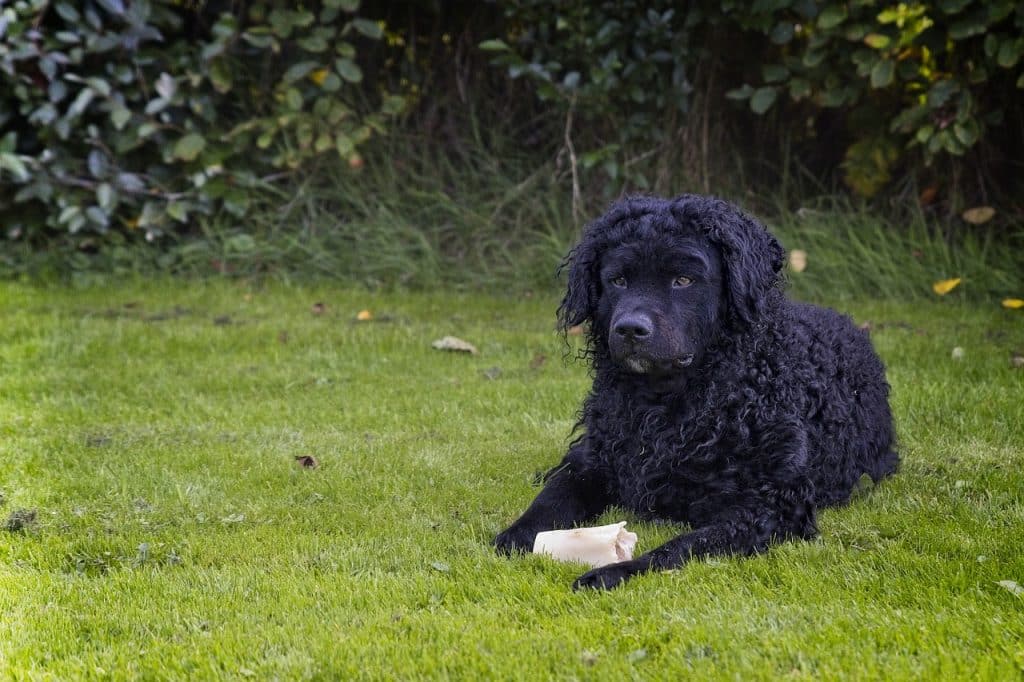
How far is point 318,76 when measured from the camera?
373 inches

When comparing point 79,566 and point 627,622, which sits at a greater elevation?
point 627,622

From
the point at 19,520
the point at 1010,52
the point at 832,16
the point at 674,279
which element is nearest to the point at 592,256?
the point at 674,279

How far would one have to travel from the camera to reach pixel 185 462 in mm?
5191

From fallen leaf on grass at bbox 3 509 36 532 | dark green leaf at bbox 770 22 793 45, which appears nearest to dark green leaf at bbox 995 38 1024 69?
dark green leaf at bbox 770 22 793 45

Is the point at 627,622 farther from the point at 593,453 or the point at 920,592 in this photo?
the point at 593,453

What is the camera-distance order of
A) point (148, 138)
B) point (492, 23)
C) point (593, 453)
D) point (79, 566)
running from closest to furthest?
A: point (79, 566), point (593, 453), point (148, 138), point (492, 23)

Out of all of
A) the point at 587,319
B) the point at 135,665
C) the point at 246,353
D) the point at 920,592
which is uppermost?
the point at 587,319

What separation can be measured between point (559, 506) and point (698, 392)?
26.3 inches

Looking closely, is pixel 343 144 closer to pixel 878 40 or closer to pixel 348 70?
pixel 348 70

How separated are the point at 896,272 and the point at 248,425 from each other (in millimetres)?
5171

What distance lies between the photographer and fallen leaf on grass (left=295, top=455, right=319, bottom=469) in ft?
17.0

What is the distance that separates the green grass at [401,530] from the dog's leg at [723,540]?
78 mm

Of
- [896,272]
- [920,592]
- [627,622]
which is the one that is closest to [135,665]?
[627,622]

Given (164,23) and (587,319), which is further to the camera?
(164,23)
